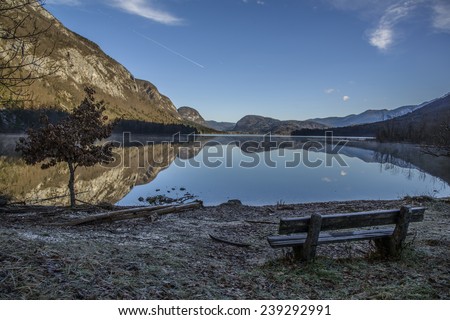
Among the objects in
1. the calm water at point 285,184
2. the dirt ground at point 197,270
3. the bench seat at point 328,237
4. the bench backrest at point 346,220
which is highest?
the bench backrest at point 346,220

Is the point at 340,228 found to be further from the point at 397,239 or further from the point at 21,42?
the point at 21,42

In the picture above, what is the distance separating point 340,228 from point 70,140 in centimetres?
1293

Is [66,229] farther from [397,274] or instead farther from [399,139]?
[399,139]

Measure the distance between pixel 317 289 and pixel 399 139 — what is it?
13041cm

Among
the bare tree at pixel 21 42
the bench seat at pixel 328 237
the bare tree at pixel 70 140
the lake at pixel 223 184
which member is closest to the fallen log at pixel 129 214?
the bare tree at pixel 70 140

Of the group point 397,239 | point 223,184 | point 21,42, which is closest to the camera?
point 21,42

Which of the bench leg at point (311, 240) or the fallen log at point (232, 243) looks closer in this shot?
the bench leg at point (311, 240)

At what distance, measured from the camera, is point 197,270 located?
6488mm

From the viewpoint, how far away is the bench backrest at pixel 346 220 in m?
6.45

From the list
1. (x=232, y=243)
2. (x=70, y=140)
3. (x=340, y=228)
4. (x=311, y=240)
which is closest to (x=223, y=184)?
(x=70, y=140)

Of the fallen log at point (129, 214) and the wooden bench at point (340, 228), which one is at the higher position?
the wooden bench at point (340, 228)

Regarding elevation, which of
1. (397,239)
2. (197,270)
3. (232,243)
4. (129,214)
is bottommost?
(232,243)

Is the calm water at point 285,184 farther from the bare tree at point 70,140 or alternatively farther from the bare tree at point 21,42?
the bare tree at point 21,42

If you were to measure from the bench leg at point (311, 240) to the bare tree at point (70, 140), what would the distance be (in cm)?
1225
